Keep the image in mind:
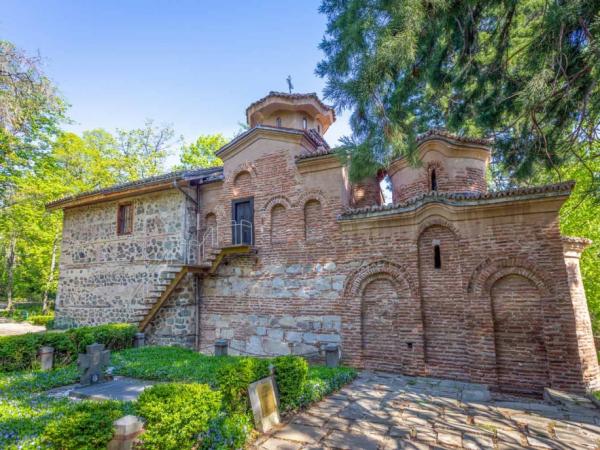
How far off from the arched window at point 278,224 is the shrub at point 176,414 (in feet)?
21.7

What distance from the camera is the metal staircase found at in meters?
11.2

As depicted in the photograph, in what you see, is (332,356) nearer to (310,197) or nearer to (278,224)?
(278,224)

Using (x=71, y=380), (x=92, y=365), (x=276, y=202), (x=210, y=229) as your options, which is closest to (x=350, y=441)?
(x=92, y=365)

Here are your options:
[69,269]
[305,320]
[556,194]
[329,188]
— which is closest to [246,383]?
[305,320]

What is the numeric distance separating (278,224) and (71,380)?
6.73 m

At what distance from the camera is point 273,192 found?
1116 cm

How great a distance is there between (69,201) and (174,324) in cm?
771

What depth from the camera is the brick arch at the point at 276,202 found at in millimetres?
10828

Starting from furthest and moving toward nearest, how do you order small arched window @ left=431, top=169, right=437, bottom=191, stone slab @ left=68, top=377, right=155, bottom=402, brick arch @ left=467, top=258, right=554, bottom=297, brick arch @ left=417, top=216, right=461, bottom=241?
small arched window @ left=431, top=169, right=437, bottom=191 < brick arch @ left=417, top=216, right=461, bottom=241 < brick arch @ left=467, top=258, right=554, bottom=297 < stone slab @ left=68, top=377, right=155, bottom=402

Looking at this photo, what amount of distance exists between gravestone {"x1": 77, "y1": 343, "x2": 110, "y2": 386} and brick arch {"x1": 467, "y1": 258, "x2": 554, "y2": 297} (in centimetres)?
895

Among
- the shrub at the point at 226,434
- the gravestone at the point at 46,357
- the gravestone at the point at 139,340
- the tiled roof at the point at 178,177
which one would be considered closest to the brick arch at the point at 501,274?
the shrub at the point at 226,434

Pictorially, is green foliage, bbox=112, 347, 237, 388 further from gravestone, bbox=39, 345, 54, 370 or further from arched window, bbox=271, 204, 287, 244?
arched window, bbox=271, 204, 287, 244

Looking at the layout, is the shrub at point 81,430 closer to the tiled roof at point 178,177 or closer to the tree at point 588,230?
the tiled roof at point 178,177

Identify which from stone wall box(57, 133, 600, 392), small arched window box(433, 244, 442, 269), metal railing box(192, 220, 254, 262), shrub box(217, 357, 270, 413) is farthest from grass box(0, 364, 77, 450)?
small arched window box(433, 244, 442, 269)
